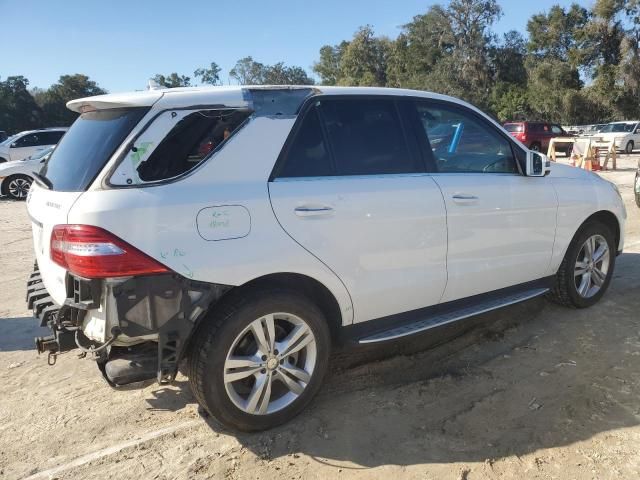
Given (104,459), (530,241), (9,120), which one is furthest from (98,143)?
(9,120)

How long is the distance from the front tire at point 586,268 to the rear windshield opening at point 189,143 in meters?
3.13

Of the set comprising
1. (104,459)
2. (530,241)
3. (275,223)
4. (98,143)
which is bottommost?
(104,459)

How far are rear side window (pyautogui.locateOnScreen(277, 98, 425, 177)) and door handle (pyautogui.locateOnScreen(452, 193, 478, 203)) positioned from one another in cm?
29

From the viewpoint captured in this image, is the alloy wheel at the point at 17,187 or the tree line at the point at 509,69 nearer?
the alloy wheel at the point at 17,187

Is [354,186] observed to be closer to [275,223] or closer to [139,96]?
[275,223]

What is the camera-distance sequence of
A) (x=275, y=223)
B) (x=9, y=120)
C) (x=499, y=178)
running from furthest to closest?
(x=9, y=120) < (x=499, y=178) < (x=275, y=223)

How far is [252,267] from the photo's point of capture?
271cm

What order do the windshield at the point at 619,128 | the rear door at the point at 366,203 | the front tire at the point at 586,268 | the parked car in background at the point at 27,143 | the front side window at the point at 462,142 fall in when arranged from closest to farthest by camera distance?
the rear door at the point at 366,203
the front side window at the point at 462,142
the front tire at the point at 586,268
the parked car in background at the point at 27,143
the windshield at the point at 619,128

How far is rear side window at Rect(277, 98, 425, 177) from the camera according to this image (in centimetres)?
303

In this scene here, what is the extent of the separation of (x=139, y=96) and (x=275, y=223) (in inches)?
37.8

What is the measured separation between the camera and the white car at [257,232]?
8.31 ft

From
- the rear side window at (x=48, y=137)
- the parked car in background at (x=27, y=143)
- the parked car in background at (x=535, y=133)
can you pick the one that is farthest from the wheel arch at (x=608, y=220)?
the parked car in background at (x=535, y=133)

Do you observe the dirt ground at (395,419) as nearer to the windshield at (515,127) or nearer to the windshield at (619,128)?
the windshield at (515,127)

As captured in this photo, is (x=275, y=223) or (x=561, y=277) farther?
(x=561, y=277)
